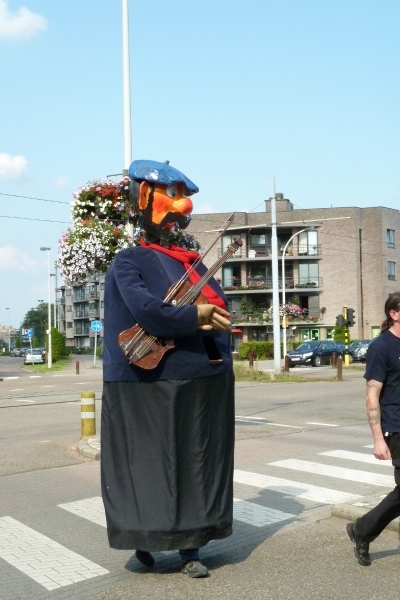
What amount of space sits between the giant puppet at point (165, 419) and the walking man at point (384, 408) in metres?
0.89

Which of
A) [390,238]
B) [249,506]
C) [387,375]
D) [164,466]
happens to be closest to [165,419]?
[164,466]

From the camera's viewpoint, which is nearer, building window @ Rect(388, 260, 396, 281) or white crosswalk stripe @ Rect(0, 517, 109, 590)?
white crosswalk stripe @ Rect(0, 517, 109, 590)

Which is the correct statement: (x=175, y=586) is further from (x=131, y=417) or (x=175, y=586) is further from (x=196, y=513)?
(x=131, y=417)

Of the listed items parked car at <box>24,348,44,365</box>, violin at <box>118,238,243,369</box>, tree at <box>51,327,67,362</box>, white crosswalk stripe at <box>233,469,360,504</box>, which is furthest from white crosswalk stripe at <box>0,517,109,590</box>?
parked car at <box>24,348,44,365</box>

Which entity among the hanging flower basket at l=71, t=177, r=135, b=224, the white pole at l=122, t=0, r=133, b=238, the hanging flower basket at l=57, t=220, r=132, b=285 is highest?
the white pole at l=122, t=0, r=133, b=238

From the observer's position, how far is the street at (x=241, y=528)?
5039mm

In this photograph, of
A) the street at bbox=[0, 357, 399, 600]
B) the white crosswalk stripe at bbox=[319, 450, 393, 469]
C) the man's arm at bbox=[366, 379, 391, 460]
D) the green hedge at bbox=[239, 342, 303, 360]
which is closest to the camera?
the street at bbox=[0, 357, 399, 600]

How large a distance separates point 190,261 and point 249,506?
3005mm

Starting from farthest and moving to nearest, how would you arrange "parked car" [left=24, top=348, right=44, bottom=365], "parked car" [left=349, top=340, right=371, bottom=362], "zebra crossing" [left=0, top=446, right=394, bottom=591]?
"parked car" [left=24, top=348, right=44, bottom=365], "parked car" [left=349, top=340, right=371, bottom=362], "zebra crossing" [left=0, top=446, right=394, bottom=591]

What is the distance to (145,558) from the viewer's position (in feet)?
17.7

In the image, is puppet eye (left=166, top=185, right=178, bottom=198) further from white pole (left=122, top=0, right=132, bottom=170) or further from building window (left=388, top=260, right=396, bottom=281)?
building window (left=388, top=260, right=396, bottom=281)

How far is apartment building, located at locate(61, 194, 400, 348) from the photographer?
228 feet

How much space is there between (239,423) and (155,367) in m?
10.8

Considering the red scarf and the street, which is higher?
the red scarf
